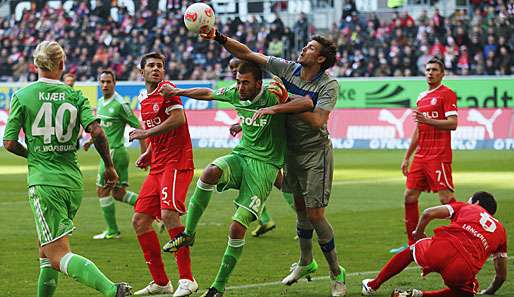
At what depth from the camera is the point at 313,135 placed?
991 cm

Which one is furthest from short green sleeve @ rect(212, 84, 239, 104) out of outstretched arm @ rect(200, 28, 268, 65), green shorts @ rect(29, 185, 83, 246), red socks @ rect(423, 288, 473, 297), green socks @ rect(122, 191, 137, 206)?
green socks @ rect(122, 191, 137, 206)

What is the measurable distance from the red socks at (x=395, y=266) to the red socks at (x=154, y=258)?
6.47 ft

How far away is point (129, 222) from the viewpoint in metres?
16.4

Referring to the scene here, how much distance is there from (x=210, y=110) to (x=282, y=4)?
1067 cm

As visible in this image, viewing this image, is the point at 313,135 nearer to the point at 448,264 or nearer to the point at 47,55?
the point at 448,264

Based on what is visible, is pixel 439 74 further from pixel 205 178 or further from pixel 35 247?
pixel 35 247

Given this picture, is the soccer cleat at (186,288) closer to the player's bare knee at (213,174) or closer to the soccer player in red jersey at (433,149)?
the player's bare knee at (213,174)

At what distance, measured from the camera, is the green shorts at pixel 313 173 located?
9.91 metres

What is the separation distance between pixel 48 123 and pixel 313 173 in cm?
282

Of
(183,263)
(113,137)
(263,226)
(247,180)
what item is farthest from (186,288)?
(113,137)

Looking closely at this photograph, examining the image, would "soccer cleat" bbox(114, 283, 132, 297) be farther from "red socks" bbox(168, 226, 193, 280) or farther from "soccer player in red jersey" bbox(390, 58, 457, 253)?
"soccer player in red jersey" bbox(390, 58, 457, 253)

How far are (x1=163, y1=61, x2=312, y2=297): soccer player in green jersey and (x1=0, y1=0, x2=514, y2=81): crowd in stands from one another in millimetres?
27385

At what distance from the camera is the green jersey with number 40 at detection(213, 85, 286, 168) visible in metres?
9.60

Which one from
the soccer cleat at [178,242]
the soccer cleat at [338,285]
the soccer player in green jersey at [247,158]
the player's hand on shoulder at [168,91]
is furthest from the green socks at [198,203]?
the soccer cleat at [338,285]
